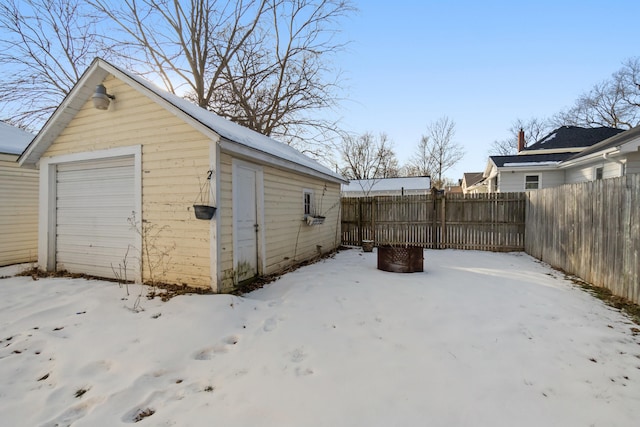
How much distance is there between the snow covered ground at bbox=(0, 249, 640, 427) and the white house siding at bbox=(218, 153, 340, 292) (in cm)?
98

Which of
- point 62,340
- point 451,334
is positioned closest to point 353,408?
point 451,334

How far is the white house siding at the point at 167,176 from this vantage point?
4852mm

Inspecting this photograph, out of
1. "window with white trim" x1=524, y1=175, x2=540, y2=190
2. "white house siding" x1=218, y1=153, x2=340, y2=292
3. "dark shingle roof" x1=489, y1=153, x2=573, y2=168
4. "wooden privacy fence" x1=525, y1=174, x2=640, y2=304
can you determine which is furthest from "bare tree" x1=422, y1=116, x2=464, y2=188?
"white house siding" x1=218, y1=153, x2=340, y2=292

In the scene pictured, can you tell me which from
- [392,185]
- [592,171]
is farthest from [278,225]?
[392,185]

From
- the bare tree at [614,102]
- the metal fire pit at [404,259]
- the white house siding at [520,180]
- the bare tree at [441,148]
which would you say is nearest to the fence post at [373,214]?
the metal fire pit at [404,259]

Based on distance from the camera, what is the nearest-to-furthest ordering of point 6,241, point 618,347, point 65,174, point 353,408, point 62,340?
point 353,408 → point 618,347 → point 62,340 → point 65,174 → point 6,241

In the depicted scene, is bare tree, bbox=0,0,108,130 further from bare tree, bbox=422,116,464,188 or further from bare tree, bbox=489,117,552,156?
bare tree, bbox=489,117,552,156

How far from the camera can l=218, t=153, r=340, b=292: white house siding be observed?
4.91 metres

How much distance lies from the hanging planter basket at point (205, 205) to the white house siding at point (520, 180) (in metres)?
15.5

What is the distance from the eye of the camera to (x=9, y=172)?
741 cm

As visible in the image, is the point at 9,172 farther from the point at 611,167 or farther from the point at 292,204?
the point at 611,167

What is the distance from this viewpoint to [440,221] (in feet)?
33.4

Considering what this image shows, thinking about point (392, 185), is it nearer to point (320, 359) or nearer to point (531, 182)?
point (531, 182)

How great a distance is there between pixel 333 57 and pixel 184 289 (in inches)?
504
